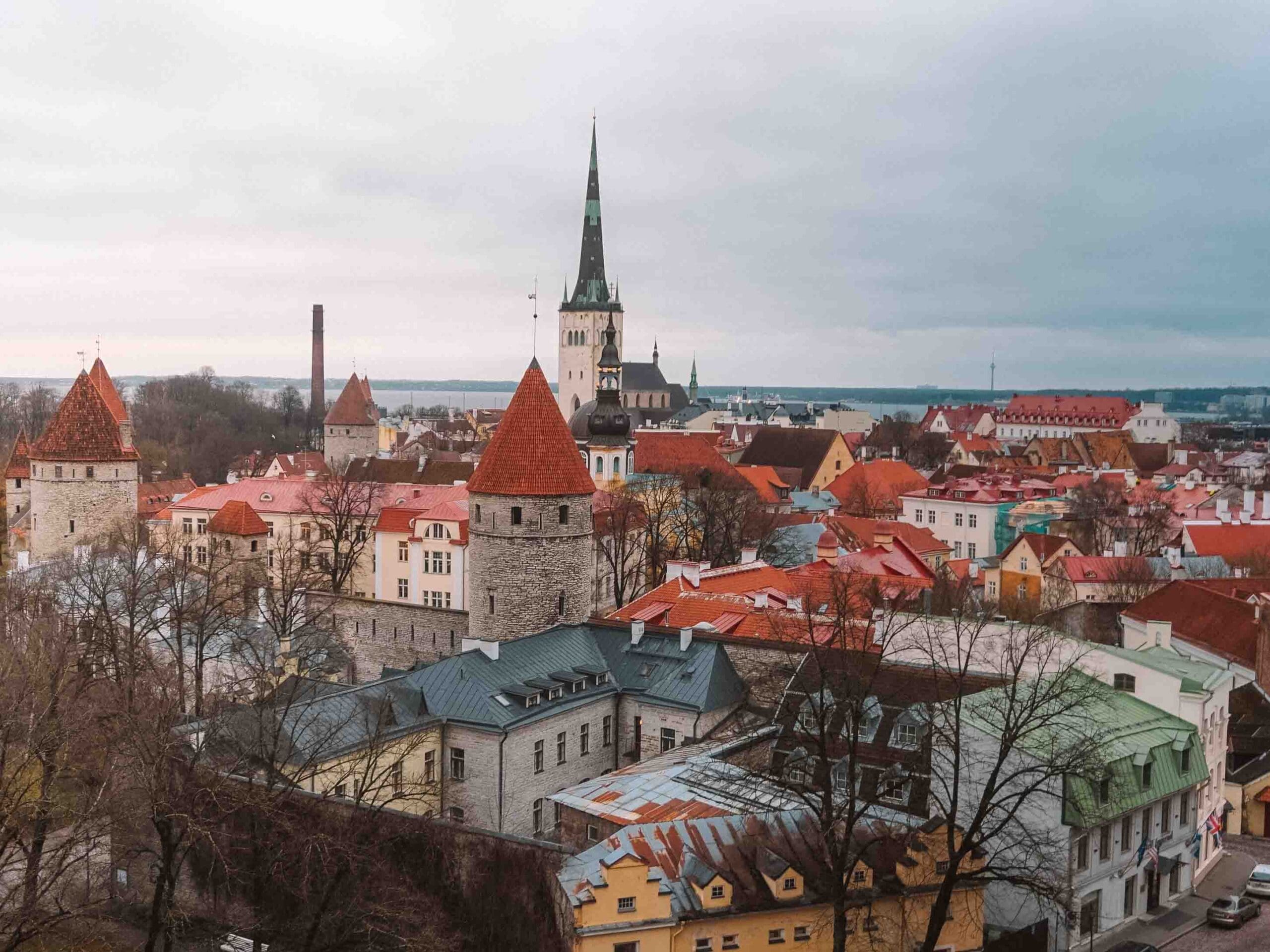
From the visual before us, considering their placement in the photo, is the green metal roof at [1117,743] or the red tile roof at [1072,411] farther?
the red tile roof at [1072,411]

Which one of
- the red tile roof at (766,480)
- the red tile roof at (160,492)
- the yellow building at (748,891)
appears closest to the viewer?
the yellow building at (748,891)

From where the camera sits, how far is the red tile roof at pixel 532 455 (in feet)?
107

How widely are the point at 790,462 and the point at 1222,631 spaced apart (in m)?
54.7

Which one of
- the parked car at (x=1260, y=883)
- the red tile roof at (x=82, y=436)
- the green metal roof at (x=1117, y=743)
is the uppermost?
the red tile roof at (x=82, y=436)

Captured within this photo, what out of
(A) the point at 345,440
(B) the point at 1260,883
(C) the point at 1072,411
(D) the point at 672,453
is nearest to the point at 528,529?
(B) the point at 1260,883

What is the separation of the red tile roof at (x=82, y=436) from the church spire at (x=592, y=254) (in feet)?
171

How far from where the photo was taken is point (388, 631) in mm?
36531

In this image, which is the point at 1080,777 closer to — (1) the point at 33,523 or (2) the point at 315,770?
(2) the point at 315,770

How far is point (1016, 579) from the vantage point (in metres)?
49.9

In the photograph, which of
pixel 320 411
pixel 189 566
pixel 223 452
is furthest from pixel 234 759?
pixel 320 411

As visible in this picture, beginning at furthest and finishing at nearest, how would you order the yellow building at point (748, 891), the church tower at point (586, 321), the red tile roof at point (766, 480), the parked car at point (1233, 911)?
the church tower at point (586, 321) → the red tile roof at point (766, 480) → the parked car at point (1233, 911) → the yellow building at point (748, 891)

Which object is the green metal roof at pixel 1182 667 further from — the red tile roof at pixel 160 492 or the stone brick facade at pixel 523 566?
the red tile roof at pixel 160 492

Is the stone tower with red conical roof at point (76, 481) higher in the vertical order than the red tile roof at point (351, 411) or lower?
lower

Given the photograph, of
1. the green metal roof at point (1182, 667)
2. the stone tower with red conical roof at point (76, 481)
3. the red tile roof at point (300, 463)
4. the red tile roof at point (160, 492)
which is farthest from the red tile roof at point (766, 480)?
the green metal roof at point (1182, 667)
